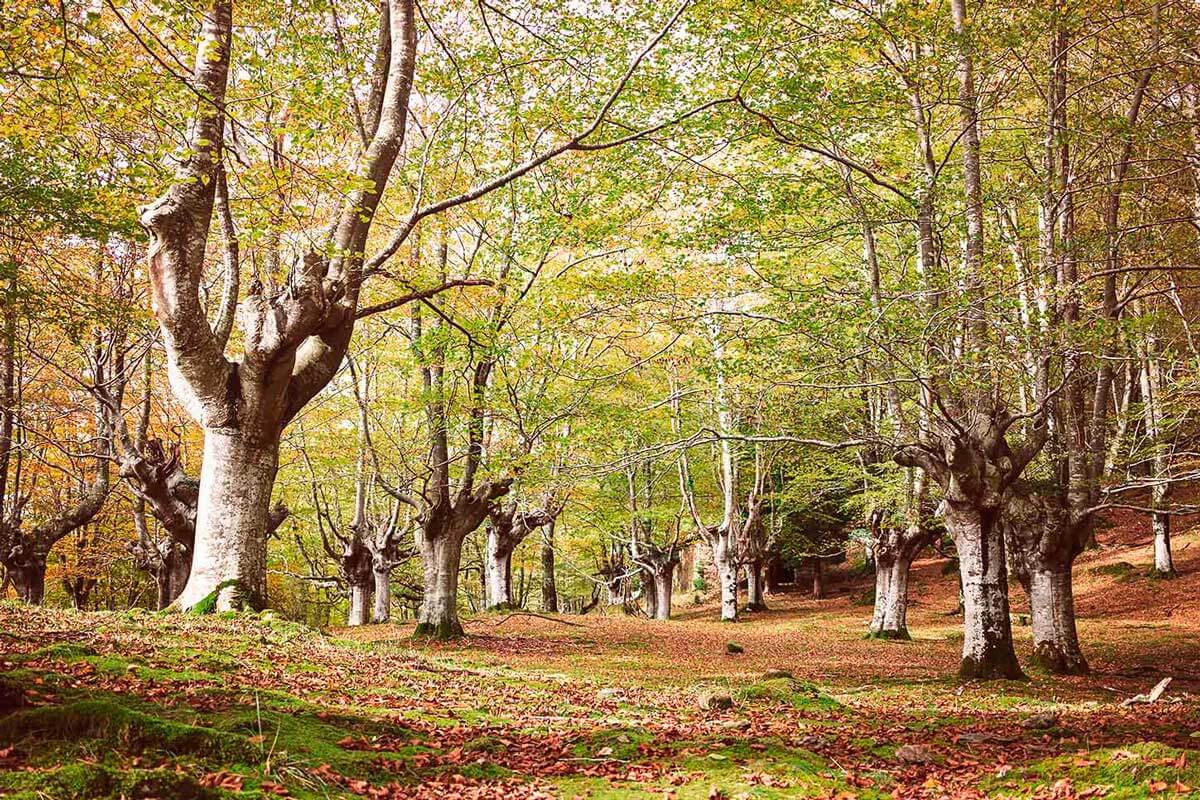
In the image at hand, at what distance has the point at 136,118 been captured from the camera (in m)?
7.72

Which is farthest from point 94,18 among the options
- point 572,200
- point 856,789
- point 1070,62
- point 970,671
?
point 1070,62

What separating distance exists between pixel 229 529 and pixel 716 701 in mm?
6338

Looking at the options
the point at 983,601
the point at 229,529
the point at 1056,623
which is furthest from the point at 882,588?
the point at 229,529

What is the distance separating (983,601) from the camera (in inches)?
457

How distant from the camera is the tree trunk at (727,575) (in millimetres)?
27570

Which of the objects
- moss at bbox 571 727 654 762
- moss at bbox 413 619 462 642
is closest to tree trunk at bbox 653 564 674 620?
moss at bbox 413 619 462 642

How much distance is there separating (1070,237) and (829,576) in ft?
96.2

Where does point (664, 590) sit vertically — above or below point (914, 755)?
below

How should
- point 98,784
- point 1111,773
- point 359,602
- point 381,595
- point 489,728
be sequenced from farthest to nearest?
point 359,602, point 381,595, point 489,728, point 1111,773, point 98,784

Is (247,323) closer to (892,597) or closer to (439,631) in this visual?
(439,631)

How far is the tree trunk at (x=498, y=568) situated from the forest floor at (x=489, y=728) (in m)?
12.2

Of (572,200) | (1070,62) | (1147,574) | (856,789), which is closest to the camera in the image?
(856,789)

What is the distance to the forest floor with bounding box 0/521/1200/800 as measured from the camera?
3.22 m

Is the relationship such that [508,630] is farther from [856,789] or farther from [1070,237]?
[856,789]
